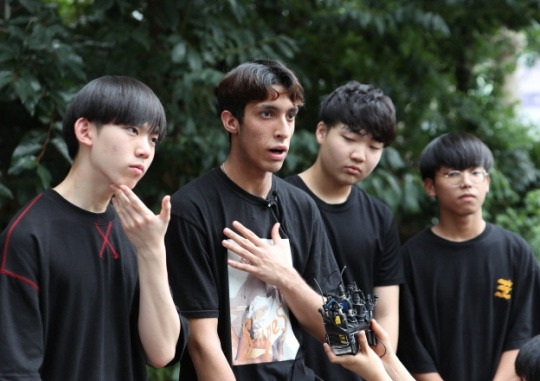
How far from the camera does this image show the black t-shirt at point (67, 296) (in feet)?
8.28

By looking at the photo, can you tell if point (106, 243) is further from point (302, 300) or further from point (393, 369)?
point (393, 369)

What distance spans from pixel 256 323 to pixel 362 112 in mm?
1252

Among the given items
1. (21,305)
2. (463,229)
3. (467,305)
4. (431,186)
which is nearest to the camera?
(21,305)

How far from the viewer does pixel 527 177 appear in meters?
6.81

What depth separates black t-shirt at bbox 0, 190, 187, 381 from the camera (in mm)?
2523

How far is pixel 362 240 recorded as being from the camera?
3.87 metres

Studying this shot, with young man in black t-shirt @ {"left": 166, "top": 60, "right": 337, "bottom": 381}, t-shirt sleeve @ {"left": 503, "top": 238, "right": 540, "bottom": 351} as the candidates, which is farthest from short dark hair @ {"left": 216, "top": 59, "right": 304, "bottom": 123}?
t-shirt sleeve @ {"left": 503, "top": 238, "right": 540, "bottom": 351}

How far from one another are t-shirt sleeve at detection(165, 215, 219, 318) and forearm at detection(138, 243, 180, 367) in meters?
0.25

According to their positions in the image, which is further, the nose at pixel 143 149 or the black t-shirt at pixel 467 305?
the black t-shirt at pixel 467 305

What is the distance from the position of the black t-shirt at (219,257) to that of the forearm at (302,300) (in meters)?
0.08

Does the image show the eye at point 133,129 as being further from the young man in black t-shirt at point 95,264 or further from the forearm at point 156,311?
the forearm at point 156,311

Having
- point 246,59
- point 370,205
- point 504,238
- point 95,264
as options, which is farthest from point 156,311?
point 246,59

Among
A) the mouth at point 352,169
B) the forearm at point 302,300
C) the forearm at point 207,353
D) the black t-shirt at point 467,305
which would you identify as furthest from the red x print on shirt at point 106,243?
the black t-shirt at point 467,305

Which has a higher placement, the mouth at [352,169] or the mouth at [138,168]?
the mouth at [352,169]
